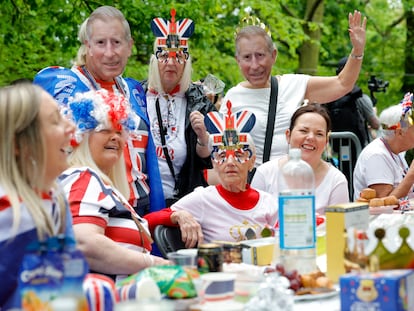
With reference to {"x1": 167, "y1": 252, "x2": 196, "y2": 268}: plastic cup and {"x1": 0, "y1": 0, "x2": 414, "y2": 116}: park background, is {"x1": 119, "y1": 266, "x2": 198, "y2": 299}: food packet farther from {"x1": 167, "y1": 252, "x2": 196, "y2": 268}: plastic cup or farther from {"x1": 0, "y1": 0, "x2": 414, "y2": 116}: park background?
{"x1": 0, "y1": 0, "x2": 414, "y2": 116}: park background

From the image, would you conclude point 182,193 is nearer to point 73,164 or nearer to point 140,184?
point 140,184

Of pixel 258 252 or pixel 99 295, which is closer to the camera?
pixel 99 295

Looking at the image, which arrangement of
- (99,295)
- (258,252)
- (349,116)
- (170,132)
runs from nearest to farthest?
(99,295)
(258,252)
(170,132)
(349,116)

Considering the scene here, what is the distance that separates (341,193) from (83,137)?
61.8 inches

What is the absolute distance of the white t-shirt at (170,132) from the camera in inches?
194

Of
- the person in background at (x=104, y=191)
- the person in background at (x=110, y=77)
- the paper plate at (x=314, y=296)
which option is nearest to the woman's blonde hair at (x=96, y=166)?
the person in background at (x=104, y=191)

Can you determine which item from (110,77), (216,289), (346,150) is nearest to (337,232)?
(216,289)

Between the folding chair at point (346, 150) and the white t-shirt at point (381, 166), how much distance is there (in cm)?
283

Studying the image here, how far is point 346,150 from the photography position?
8711 mm

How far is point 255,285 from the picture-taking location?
2.41m

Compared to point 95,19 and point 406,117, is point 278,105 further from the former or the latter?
point 95,19

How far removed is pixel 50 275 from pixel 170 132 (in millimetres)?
3060

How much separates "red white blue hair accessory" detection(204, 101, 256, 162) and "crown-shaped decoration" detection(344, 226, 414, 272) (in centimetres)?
147

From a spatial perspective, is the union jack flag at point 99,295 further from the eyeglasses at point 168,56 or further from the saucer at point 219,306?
the eyeglasses at point 168,56
